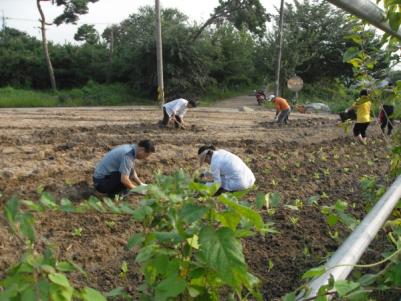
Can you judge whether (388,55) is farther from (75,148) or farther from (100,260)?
(75,148)

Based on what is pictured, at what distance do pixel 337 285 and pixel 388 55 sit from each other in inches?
67.5

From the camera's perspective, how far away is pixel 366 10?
1.17m

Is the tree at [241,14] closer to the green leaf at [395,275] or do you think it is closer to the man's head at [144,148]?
the man's head at [144,148]

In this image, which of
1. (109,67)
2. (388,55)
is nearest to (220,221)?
(388,55)

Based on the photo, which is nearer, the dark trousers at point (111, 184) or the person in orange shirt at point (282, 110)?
the dark trousers at point (111, 184)

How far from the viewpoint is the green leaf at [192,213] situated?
0.97 m

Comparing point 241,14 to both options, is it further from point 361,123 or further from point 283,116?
point 361,123

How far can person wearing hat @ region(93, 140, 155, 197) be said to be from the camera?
623cm

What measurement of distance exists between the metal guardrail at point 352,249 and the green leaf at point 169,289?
274 mm

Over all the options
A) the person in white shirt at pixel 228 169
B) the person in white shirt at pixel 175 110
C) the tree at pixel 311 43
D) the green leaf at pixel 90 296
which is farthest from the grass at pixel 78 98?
the green leaf at pixel 90 296

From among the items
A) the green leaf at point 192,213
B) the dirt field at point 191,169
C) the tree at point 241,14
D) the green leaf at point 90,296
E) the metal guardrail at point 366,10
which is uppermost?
the tree at point 241,14

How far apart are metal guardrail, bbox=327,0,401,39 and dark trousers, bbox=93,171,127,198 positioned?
5152 millimetres

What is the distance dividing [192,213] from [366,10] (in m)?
0.66

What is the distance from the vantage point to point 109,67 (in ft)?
110
